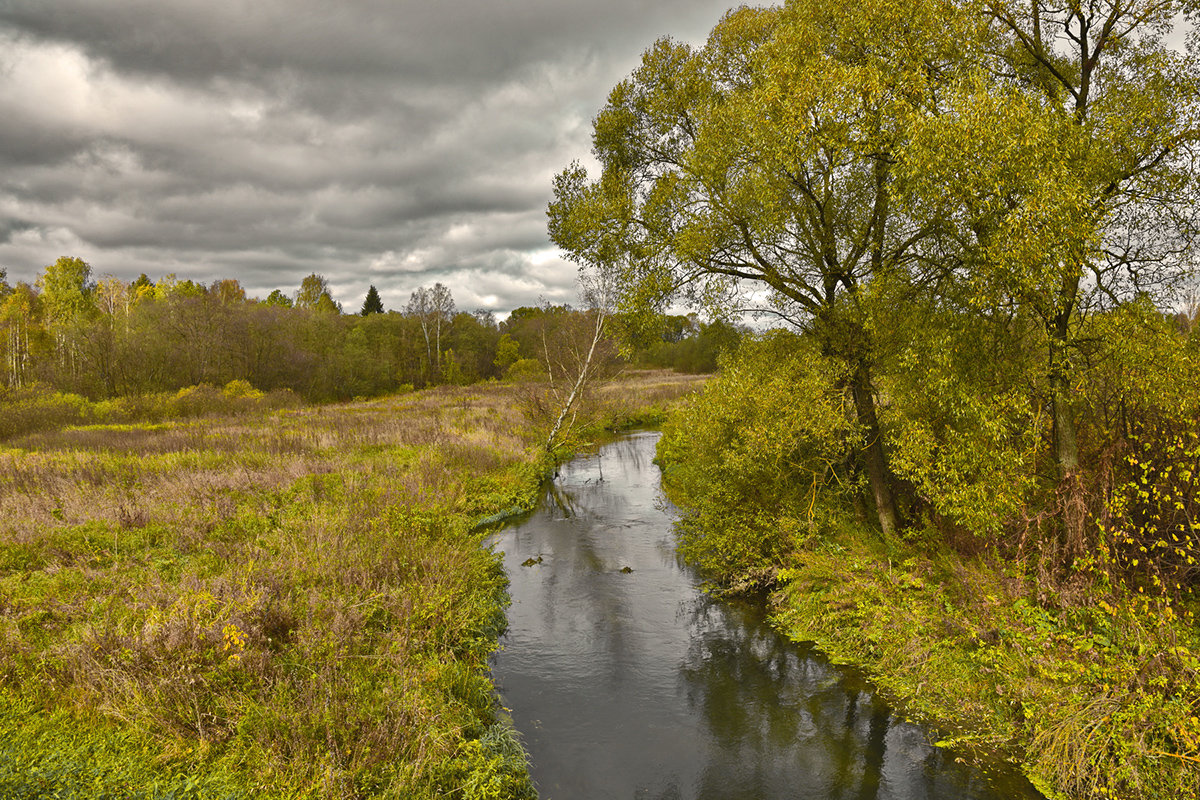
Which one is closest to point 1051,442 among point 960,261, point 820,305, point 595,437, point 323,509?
point 960,261

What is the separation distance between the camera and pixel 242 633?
25.1 feet

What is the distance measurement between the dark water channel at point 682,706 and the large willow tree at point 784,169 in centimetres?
468

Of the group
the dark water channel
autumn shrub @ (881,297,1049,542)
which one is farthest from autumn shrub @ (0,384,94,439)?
autumn shrub @ (881,297,1049,542)

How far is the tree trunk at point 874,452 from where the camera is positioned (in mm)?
12221

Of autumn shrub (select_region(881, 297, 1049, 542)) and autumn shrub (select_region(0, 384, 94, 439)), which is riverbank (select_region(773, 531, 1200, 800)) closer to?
autumn shrub (select_region(881, 297, 1049, 542))

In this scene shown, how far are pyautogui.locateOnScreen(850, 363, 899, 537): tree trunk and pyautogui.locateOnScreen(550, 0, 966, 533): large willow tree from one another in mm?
31

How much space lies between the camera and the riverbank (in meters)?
6.34

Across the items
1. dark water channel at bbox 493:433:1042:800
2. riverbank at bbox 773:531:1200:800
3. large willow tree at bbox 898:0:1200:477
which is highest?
large willow tree at bbox 898:0:1200:477

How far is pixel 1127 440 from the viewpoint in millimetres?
8344

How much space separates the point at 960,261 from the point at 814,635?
727 cm

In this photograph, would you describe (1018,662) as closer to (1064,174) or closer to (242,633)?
(1064,174)

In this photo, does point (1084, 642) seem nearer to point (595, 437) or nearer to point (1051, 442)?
point (1051, 442)

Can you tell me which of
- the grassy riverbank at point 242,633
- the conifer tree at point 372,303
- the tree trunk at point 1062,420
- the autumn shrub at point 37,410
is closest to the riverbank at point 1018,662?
the tree trunk at point 1062,420

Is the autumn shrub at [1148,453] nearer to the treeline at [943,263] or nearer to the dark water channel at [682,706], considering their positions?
the treeline at [943,263]
